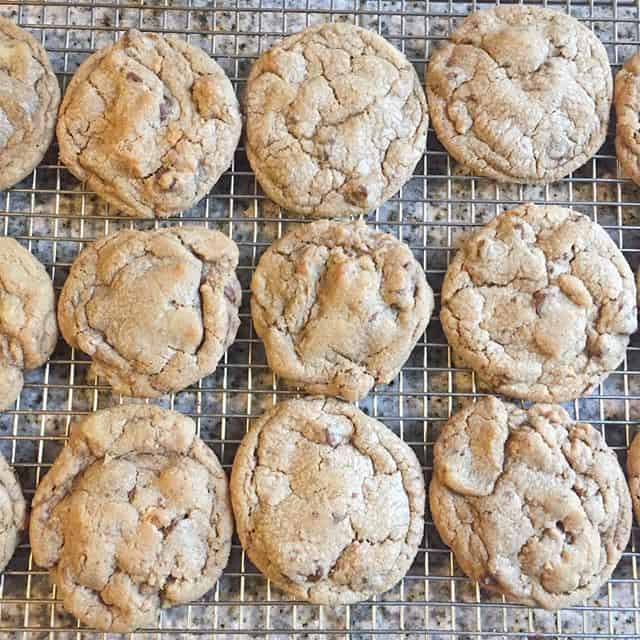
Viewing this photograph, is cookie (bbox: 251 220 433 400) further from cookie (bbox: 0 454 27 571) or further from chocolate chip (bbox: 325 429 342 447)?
cookie (bbox: 0 454 27 571)

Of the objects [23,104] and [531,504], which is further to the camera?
[23,104]

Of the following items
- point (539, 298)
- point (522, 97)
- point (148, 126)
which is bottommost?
point (539, 298)

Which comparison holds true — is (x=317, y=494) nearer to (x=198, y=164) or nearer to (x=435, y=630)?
(x=435, y=630)

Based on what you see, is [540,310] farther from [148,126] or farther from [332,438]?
[148,126]

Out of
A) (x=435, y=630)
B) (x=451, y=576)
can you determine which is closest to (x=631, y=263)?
(x=451, y=576)

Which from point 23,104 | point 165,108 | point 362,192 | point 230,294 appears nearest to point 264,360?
point 230,294

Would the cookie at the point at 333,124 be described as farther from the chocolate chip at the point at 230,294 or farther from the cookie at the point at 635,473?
the cookie at the point at 635,473

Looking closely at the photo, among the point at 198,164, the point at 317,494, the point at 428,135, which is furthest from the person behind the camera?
the point at 428,135
